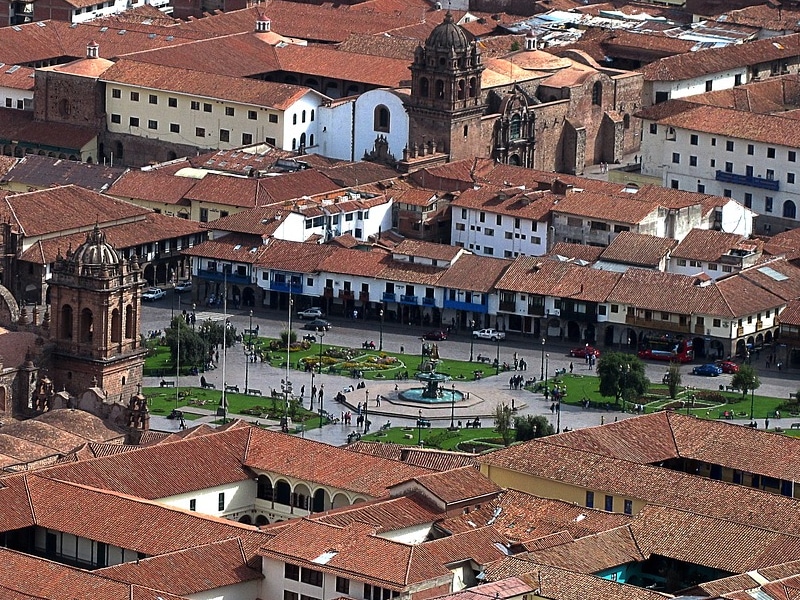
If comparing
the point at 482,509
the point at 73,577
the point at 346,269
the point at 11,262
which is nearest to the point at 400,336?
the point at 346,269

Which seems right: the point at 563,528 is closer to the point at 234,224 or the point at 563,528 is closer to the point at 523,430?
the point at 523,430

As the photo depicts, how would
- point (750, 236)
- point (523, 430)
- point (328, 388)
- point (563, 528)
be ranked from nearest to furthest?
point (563, 528)
point (523, 430)
point (328, 388)
point (750, 236)

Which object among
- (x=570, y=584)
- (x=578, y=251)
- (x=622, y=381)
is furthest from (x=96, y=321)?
(x=578, y=251)

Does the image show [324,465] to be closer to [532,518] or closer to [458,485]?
[458,485]

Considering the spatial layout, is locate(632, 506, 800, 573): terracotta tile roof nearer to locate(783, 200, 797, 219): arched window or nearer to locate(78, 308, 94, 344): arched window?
locate(78, 308, 94, 344): arched window

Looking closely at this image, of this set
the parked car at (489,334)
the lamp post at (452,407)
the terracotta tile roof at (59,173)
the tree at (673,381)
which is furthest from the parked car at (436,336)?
the terracotta tile roof at (59,173)

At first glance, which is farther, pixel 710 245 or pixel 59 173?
pixel 59 173
